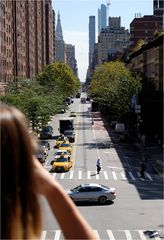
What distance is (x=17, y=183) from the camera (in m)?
2.07

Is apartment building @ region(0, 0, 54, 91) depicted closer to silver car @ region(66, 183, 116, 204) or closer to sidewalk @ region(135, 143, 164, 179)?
sidewalk @ region(135, 143, 164, 179)

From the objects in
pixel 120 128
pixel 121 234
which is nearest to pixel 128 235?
pixel 121 234

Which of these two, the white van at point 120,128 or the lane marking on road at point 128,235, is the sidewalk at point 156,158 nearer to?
the white van at point 120,128

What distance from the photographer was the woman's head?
204 cm

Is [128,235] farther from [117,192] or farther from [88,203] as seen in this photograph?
[117,192]

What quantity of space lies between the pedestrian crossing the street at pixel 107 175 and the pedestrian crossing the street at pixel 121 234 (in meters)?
17.1

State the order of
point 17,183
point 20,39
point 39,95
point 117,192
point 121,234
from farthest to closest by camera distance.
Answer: point 20,39, point 39,95, point 117,192, point 121,234, point 17,183

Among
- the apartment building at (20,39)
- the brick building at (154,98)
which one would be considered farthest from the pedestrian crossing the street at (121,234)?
the apartment building at (20,39)

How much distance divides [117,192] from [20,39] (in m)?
79.3

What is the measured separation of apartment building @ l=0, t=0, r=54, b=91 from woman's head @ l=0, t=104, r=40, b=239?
8509 cm

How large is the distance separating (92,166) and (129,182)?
8.60 m

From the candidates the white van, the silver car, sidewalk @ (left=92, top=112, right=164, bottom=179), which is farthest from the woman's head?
the white van

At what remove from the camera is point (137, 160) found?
55031 millimetres

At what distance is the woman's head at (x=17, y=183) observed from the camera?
2.04 metres
